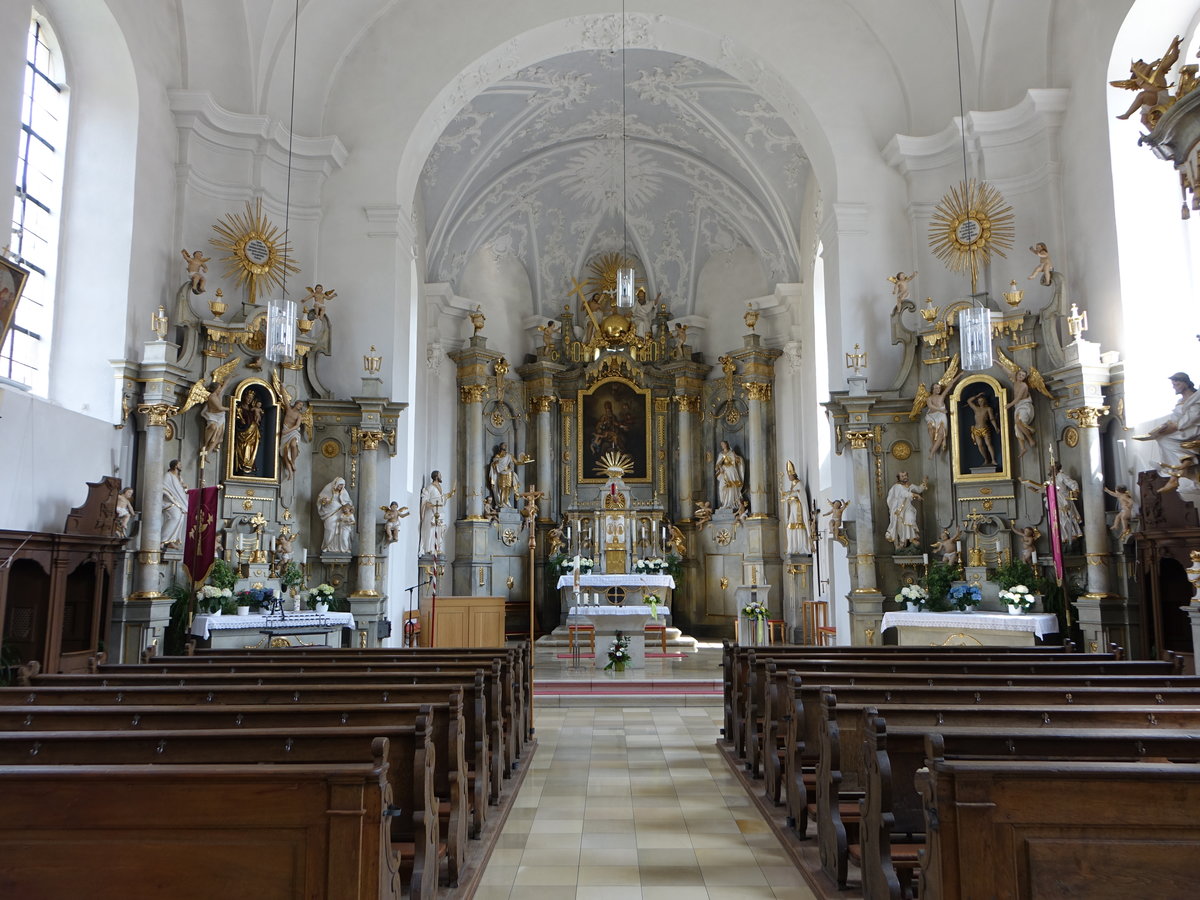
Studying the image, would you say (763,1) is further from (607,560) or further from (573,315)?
(607,560)

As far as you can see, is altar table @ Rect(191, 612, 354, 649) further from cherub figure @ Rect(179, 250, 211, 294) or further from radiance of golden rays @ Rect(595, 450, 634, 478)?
radiance of golden rays @ Rect(595, 450, 634, 478)

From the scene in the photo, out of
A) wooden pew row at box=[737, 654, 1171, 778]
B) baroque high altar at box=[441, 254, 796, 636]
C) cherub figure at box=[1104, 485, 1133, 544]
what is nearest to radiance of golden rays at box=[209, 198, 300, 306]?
baroque high altar at box=[441, 254, 796, 636]

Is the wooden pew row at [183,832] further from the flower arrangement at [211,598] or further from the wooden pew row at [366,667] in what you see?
the flower arrangement at [211,598]

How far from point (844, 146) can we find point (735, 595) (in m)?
10.2

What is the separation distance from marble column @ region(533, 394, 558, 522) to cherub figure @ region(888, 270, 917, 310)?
10656 mm

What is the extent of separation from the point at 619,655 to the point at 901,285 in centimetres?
727

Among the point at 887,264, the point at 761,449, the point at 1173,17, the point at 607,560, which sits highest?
the point at 1173,17

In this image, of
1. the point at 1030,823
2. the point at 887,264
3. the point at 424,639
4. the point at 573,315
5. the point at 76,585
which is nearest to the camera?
the point at 1030,823

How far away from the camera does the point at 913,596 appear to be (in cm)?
1352

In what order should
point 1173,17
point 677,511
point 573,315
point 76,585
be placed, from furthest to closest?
1. point 573,315
2. point 677,511
3. point 1173,17
4. point 76,585

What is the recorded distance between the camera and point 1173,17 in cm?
1189

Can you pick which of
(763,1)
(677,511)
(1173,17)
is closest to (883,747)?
(1173,17)

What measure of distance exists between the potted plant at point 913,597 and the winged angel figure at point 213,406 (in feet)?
33.0

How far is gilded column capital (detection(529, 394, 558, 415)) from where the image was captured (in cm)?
2355
